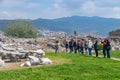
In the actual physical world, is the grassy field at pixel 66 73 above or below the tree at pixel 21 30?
below

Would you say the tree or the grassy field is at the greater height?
the tree

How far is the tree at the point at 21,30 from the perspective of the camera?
153m

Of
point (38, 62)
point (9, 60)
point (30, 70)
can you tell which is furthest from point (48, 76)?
point (9, 60)

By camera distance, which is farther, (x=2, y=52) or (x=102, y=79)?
(x=2, y=52)

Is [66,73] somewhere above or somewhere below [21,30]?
below

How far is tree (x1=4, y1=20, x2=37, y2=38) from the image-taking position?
153m

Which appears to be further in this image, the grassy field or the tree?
the tree

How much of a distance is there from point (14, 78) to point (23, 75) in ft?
3.84

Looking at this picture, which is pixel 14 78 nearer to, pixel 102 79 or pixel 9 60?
pixel 102 79

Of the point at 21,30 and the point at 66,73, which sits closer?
the point at 66,73

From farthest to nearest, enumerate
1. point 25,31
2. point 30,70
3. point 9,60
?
point 25,31 < point 9,60 < point 30,70

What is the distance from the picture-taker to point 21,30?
152875 mm

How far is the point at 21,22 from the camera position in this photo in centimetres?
16162

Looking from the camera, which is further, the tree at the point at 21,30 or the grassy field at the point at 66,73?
the tree at the point at 21,30
